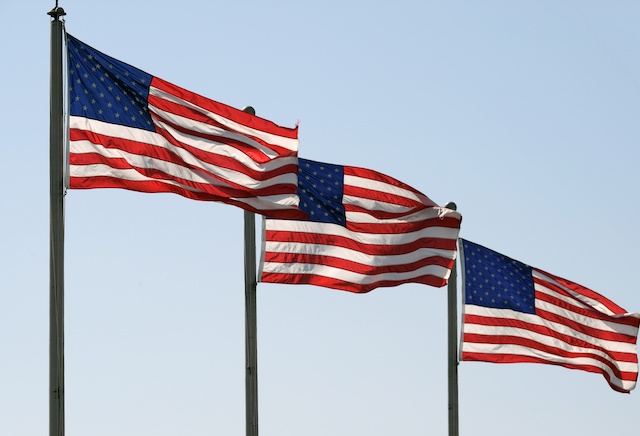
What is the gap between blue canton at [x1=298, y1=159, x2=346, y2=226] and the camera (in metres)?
27.1

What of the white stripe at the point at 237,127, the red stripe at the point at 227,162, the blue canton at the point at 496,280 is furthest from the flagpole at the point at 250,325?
the blue canton at the point at 496,280

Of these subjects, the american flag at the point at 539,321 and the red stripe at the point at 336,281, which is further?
the american flag at the point at 539,321

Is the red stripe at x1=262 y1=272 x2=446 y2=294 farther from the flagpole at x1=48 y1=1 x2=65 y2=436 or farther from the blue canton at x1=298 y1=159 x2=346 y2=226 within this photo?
the flagpole at x1=48 y1=1 x2=65 y2=436

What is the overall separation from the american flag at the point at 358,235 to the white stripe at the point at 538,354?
265 centimetres

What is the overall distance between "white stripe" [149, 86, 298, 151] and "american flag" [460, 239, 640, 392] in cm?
823

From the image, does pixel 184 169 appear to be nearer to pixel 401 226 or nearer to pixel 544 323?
pixel 401 226

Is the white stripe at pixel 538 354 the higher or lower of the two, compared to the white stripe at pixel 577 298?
lower

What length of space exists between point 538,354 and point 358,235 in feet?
21.1

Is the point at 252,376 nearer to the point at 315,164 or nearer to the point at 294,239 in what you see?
the point at 294,239

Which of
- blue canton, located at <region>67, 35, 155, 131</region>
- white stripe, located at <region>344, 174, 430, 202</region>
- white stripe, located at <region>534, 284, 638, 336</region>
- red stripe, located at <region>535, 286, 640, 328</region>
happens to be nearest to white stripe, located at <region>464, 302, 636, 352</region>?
white stripe, located at <region>534, 284, 638, 336</region>

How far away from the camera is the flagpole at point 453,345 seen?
31.8 m

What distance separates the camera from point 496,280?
32844mm

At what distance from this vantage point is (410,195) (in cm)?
2953

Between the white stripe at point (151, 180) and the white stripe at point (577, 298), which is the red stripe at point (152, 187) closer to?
the white stripe at point (151, 180)
